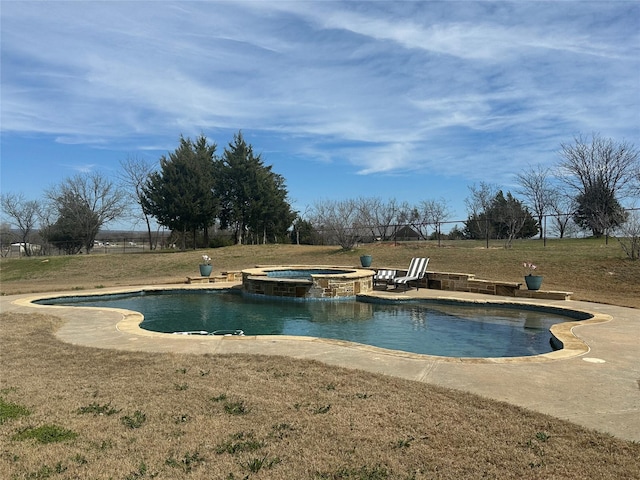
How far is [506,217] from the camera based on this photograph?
2892 centimetres

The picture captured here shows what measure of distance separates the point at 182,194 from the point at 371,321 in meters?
24.6

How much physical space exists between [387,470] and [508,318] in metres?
8.06

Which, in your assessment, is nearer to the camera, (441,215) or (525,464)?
(525,464)

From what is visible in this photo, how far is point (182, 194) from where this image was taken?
31.0m

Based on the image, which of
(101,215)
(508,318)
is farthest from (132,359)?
(101,215)

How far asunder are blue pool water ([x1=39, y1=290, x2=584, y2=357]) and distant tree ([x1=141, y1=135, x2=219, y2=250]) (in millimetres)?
17995

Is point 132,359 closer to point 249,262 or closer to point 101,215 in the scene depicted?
point 249,262

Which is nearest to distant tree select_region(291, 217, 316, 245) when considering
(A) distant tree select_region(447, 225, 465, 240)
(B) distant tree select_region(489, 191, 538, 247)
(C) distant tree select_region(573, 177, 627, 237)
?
(A) distant tree select_region(447, 225, 465, 240)

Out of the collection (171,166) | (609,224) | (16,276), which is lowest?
(16,276)

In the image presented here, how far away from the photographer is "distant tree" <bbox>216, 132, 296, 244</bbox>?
33.8 m

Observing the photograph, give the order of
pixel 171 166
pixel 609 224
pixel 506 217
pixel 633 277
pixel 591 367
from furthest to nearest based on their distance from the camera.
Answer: pixel 171 166 < pixel 506 217 < pixel 609 224 < pixel 633 277 < pixel 591 367

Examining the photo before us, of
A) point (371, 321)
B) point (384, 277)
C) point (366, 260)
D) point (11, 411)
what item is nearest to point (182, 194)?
point (366, 260)

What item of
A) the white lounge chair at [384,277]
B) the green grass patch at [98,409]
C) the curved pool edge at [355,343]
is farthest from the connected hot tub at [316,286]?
the green grass patch at [98,409]

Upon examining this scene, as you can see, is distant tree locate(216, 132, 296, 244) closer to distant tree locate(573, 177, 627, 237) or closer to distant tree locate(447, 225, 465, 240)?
distant tree locate(447, 225, 465, 240)
